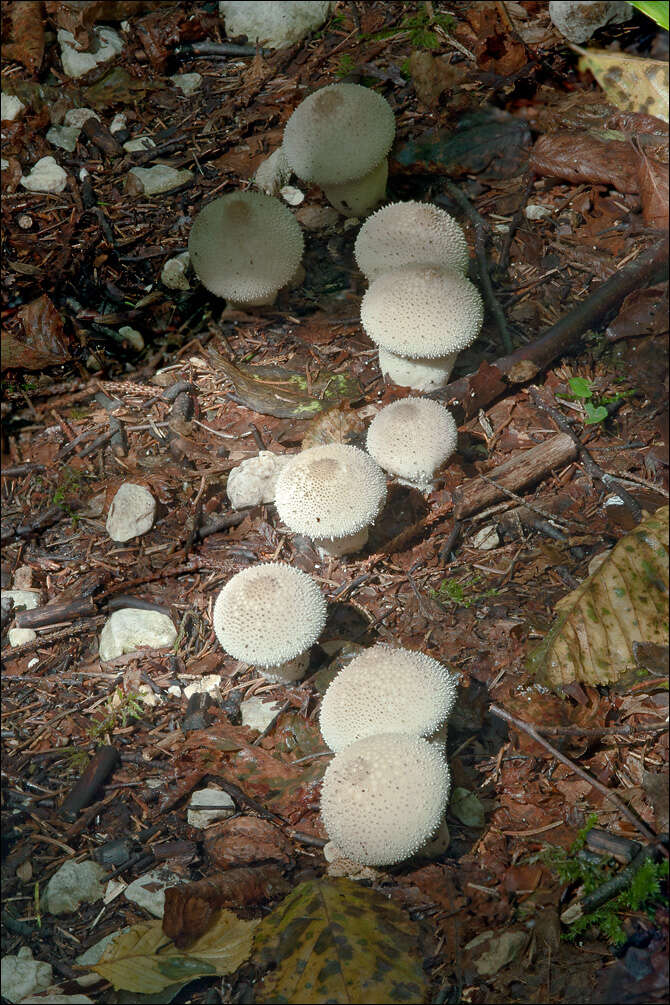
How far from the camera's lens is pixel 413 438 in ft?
9.69

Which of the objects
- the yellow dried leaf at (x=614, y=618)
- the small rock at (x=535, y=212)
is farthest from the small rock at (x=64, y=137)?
the yellow dried leaf at (x=614, y=618)

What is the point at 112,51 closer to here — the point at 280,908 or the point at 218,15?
the point at 218,15

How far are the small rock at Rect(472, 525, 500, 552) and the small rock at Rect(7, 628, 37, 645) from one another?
1718mm

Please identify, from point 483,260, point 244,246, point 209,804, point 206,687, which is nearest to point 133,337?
point 244,246

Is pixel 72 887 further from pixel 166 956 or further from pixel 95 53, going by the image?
pixel 95 53

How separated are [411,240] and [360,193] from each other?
26.1 inches

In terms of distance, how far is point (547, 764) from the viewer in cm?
233

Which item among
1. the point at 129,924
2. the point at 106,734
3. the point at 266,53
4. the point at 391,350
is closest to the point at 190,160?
the point at 266,53

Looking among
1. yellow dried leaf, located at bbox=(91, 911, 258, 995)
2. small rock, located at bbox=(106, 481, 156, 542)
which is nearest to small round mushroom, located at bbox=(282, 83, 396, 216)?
small rock, located at bbox=(106, 481, 156, 542)

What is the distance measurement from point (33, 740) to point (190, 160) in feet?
9.77

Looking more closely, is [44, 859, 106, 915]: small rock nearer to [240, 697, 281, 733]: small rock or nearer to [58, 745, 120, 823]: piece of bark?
[58, 745, 120, 823]: piece of bark

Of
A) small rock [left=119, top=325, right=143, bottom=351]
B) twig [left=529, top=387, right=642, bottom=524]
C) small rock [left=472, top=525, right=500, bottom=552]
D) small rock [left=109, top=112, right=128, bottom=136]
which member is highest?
small rock [left=109, top=112, right=128, bottom=136]

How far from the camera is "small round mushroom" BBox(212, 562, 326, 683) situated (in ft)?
8.39

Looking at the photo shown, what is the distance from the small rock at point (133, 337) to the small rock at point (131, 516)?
0.86m
